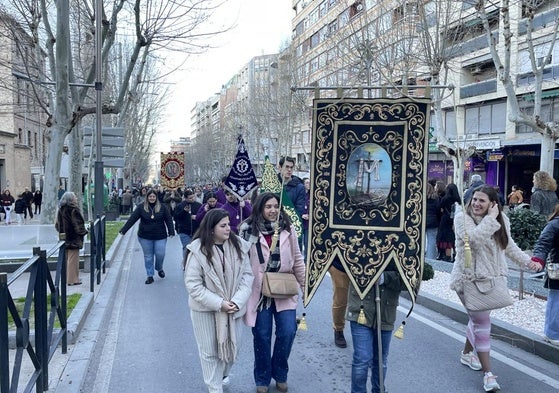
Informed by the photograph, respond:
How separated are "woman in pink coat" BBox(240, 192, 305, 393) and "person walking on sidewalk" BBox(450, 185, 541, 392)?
1.40m

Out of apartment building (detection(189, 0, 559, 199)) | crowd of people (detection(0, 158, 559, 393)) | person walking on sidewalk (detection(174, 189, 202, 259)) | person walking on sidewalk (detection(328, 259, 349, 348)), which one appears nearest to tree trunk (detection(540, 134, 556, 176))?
apartment building (detection(189, 0, 559, 199))

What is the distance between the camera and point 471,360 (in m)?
5.06

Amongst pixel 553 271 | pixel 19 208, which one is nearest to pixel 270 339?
pixel 553 271

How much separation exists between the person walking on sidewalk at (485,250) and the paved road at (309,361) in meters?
0.42

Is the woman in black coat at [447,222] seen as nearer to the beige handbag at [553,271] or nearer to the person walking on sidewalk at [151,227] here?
the beige handbag at [553,271]

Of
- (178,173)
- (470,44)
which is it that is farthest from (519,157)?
(178,173)

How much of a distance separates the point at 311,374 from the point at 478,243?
6.45ft

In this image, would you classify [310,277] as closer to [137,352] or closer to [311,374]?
[311,374]

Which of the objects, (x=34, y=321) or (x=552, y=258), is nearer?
(x=34, y=321)

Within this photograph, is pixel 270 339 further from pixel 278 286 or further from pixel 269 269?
pixel 269 269

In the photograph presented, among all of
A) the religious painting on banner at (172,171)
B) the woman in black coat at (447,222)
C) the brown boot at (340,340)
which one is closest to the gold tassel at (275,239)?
the brown boot at (340,340)

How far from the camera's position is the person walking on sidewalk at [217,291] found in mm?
4059

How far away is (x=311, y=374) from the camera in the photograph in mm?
4988

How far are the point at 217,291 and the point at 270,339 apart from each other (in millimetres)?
705
